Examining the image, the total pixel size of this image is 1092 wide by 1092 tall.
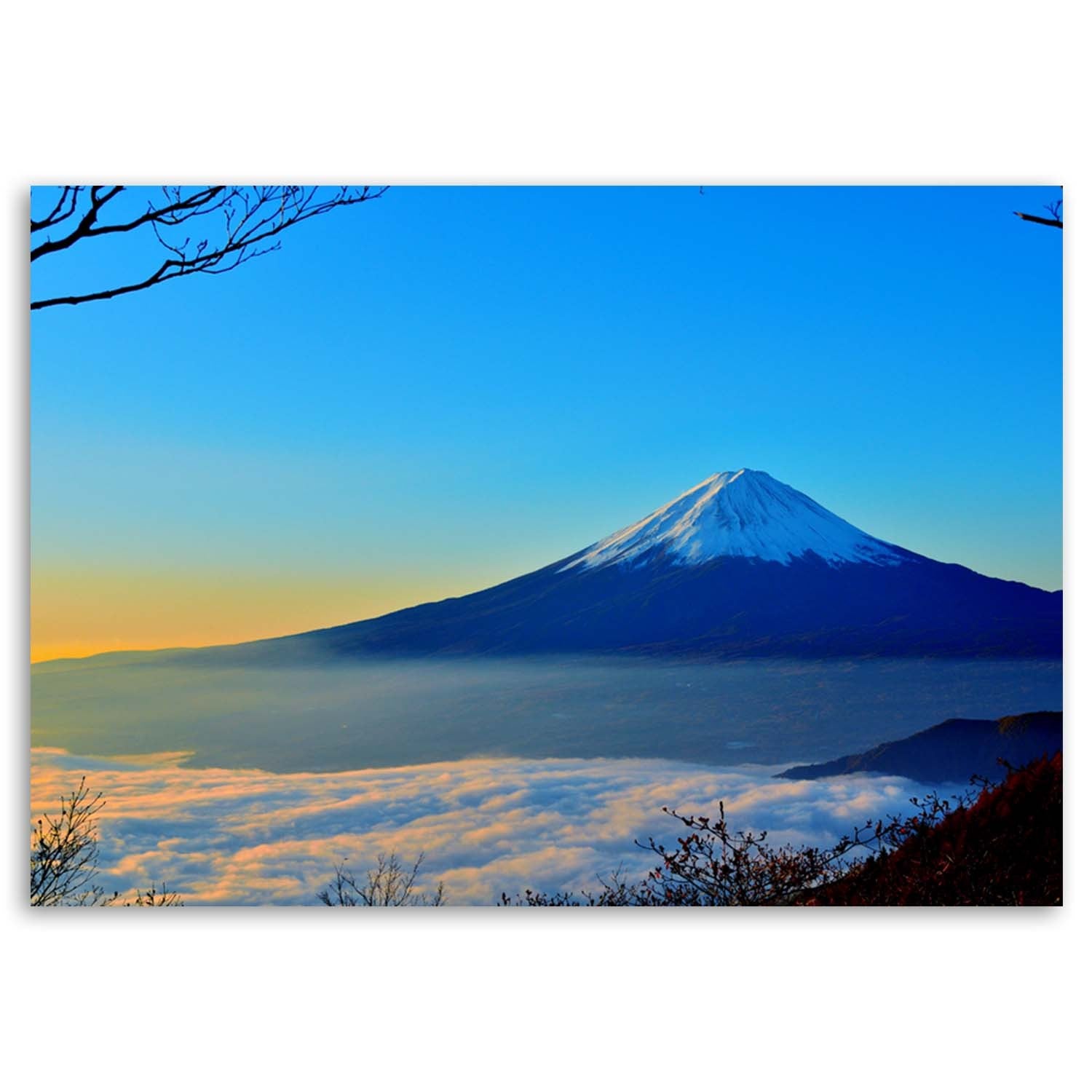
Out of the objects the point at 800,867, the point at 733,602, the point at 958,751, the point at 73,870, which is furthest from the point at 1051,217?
the point at 73,870

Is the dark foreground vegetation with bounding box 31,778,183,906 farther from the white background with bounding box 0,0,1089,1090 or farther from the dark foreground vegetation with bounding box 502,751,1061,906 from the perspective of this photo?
the dark foreground vegetation with bounding box 502,751,1061,906

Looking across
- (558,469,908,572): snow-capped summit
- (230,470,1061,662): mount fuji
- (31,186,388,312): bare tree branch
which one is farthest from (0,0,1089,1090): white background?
(558,469,908,572): snow-capped summit

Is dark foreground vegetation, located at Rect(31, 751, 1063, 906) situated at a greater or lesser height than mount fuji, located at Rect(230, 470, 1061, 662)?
lesser

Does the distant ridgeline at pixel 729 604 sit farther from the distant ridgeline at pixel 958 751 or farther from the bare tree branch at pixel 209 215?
the bare tree branch at pixel 209 215

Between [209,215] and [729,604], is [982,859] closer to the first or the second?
[729,604]

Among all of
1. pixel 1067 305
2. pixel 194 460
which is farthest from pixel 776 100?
pixel 194 460

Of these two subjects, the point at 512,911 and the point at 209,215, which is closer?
the point at 512,911
